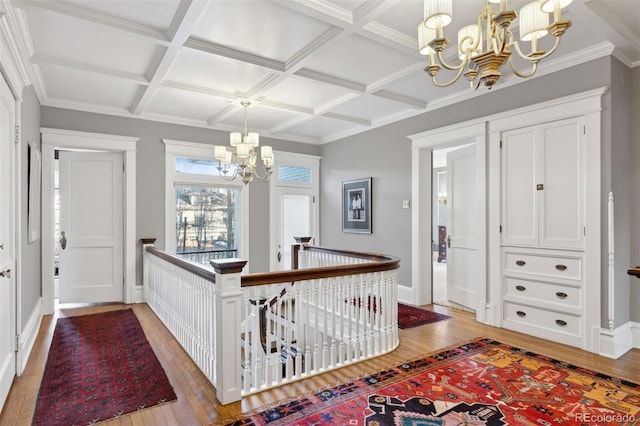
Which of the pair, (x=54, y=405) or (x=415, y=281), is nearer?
(x=54, y=405)

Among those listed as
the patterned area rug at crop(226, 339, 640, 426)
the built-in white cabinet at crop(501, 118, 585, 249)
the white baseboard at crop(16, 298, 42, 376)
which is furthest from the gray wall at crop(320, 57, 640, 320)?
the white baseboard at crop(16, 298, 42, 376)

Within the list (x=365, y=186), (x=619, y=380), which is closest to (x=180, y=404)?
(x=619, y=380)

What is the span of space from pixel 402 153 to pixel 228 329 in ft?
12.7

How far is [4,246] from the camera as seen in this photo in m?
2.52

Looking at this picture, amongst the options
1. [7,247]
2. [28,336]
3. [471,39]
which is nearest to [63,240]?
[28,336]

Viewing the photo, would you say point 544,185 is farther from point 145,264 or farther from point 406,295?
point 145,264

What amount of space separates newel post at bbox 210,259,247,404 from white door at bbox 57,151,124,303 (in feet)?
11.6

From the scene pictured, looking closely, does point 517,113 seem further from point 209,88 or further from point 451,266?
point 209,88

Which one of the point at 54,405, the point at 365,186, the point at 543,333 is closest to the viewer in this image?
the point at 54,405

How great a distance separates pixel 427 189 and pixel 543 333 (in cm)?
227

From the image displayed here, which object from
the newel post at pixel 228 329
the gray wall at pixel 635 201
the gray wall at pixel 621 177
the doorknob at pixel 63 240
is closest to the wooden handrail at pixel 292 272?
the newel post at pixel 228 329

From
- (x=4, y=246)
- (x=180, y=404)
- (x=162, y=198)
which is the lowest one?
(x=180, y=404)

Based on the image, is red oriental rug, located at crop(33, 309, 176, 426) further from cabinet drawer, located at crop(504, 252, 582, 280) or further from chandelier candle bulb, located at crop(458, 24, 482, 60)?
cabinet drawer, located at crop(504, 252, 582, 280)

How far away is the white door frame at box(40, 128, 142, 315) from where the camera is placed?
4.58 meters
